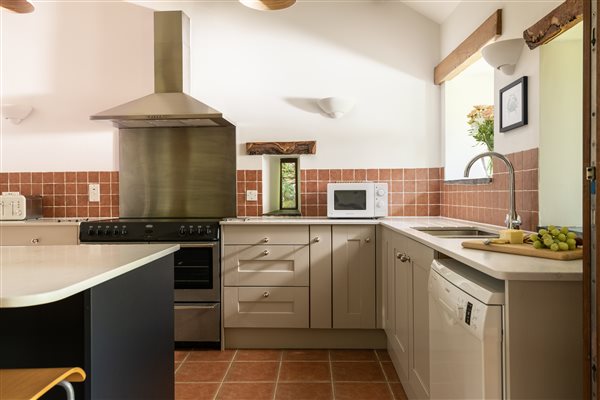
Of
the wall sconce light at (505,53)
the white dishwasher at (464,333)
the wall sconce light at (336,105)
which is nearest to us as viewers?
the white dishwasher at (464,333)

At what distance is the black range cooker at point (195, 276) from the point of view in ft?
9.87

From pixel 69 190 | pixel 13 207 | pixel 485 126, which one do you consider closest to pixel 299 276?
pixel 485 126

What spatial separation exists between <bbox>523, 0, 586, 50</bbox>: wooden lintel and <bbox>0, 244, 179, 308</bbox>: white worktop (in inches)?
72.4

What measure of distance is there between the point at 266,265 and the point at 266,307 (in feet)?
0.96

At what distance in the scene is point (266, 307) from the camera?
9.93 ft

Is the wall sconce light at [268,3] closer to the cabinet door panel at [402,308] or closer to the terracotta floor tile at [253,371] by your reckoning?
the cabinet door panel at [402,308]

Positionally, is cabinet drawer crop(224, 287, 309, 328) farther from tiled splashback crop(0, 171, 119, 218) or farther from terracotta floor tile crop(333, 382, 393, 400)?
tiled splashback crop(0, 171, 119, 218)

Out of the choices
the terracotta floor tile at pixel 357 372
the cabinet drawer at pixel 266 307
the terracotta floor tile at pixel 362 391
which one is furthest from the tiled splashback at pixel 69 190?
the terracotta floor tile at pixel 362 391

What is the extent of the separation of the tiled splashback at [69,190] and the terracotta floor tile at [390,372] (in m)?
2.49

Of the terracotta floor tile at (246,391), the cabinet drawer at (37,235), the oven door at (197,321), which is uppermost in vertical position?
the cabinet drawer at (37,235)

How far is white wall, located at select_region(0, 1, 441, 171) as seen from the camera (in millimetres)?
3527

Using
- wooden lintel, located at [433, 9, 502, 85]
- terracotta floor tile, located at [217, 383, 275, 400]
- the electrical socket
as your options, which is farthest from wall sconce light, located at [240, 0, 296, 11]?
the electrical socket

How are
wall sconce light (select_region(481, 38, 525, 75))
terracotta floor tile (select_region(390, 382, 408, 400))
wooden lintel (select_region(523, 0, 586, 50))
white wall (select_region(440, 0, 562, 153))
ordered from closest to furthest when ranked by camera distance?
1. wooden lintel (select_region(523, 0, 586, 50))
2. white wall (select_region(440, 0, 562, 153))
3. wall sconce light (select_region(481, 38, 525, 75))
4. terracotta floor tile (select_region(390, 382, 408, 400))

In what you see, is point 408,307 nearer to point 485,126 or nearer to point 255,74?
point 485,126
